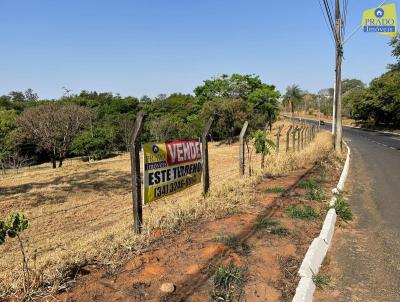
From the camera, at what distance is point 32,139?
39344 millimetres

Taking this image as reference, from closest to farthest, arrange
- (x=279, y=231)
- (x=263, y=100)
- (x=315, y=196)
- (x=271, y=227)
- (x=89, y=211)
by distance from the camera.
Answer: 1. (x=279, y=231)
2. (x=271, y=227)
3. (x=315, y=196)
4. (x=89, y=211)
5. (x=263, y=100)

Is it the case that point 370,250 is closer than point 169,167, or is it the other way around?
point 370,250

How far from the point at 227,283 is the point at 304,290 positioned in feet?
2.90

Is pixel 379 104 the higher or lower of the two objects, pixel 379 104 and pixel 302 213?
the higher

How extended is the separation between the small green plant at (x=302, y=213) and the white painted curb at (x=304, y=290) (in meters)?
2.73

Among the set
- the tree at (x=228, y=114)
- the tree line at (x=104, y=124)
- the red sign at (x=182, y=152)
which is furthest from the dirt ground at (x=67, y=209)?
the tree at (x=228, y=114)

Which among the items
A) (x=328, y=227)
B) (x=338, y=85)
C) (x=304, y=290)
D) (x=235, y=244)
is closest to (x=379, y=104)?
(x=338, y=85)

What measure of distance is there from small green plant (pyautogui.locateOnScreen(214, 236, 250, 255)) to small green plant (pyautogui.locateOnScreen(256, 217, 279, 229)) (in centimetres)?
85

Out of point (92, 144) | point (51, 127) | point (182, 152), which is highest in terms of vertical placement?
point (51, 127)

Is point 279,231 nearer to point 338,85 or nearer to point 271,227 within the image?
point 271,227

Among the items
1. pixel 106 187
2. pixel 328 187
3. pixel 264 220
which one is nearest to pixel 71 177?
pixel 106 187

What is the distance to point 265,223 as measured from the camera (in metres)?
6.48

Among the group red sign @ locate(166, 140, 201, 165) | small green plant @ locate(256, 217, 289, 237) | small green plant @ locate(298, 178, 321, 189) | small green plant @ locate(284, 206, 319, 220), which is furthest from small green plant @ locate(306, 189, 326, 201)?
red sign @ locate(166, 140, 201, 165)

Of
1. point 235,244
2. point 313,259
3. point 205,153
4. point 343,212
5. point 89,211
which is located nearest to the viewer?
point 313,259
